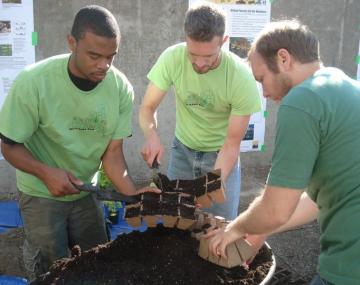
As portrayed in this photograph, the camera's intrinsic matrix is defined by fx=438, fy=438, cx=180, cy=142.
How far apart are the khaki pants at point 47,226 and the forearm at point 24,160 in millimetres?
251

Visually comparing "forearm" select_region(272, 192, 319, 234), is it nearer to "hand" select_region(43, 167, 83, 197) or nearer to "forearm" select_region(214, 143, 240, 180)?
"forearm" select_region(214, 143, 240, 180)

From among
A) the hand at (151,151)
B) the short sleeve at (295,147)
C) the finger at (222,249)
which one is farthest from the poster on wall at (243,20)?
the short sleeve at (295,147)

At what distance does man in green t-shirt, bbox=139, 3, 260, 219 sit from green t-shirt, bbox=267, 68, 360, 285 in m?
1.06

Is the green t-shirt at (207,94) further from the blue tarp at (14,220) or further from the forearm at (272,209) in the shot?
the blue tarp at (14,220)

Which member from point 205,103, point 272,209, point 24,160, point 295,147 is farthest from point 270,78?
point 24,160

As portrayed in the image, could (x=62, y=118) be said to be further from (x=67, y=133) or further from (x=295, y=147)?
(x=295, y=147)

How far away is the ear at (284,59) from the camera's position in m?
1.61

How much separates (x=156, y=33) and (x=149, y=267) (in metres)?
3.48

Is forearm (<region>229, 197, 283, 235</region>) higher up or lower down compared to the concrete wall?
lower down

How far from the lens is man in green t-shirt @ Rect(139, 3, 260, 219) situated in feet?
8.13

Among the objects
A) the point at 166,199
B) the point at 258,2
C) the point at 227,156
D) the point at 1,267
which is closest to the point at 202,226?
the point at 166,199

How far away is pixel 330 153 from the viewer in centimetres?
149

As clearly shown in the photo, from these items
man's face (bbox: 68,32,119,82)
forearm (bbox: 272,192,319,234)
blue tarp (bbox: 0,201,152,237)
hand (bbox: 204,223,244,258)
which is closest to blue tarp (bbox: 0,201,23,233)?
blue tarp (bbox: 0,201,152,237)

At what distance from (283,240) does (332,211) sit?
2.68 m
